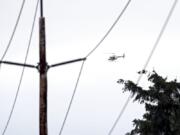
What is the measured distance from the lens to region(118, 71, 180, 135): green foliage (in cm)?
2469

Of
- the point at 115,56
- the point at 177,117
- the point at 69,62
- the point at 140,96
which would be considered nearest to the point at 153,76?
the point at 140,96

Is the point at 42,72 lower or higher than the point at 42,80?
higher

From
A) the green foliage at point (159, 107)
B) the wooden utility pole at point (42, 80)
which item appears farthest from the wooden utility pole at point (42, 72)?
the green foliage at point (159, 107)

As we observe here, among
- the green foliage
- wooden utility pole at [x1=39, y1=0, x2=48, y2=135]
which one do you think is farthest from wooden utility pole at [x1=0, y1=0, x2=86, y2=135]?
the green foliage

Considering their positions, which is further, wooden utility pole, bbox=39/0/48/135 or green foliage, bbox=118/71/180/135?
Answer: green foliage, bbox=118/71/180/135

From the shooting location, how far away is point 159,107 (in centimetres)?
2511

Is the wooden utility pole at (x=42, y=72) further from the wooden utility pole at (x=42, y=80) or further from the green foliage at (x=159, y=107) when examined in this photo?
the green foliage at (x=159, y=107)

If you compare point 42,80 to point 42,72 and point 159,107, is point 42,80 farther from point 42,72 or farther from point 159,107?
point 159,107

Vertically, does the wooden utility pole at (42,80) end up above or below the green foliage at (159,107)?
below

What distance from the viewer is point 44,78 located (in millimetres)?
11289

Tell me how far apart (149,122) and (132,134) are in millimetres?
1596

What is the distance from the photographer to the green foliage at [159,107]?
24.7 metres

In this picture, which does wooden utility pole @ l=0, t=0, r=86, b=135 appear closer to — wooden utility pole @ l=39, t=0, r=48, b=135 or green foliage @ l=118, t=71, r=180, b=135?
wooden utility pole @ l=39, t=0, r=48, b=135

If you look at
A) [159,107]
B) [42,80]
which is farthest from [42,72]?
[159,107]
